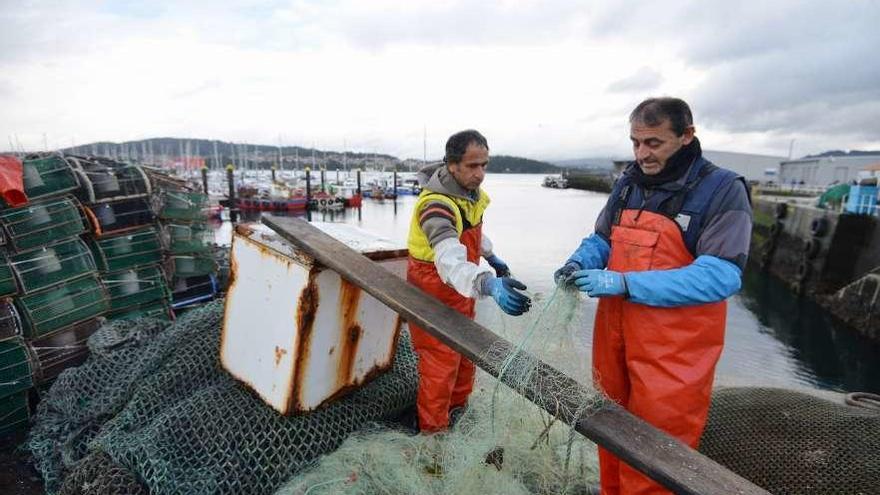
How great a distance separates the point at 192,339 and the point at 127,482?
111 cm

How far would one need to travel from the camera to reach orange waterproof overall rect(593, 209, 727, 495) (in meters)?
1.92

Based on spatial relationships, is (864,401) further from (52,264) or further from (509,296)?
(52,264)

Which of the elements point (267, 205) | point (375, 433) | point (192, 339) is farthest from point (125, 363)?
point (267, 205)

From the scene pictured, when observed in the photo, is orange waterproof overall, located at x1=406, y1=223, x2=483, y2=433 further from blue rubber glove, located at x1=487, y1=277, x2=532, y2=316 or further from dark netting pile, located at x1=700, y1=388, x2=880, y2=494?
dark netting pile, located at x1=700, y1=388, x2=880, y2=494

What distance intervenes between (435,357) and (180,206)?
15.3 ft

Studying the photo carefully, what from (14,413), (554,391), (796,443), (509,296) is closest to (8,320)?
(14,413)

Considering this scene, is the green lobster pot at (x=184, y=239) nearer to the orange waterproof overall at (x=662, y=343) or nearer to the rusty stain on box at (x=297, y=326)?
the rusty stain on box at (x=297, y=326)

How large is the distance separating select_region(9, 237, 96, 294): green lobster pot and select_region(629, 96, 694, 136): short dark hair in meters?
4.42

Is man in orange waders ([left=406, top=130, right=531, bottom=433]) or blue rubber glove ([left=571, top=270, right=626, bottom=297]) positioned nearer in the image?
blue rubber glove ([left=571, top=270, right=626, bottom=297])

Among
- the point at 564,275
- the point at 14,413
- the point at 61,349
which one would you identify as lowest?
the point at 14,413

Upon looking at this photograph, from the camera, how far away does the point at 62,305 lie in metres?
3.86

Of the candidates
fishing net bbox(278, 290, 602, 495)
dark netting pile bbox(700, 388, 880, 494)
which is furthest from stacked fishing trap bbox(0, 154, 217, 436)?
dark netting pile bbox(700, 388, 880, 494)

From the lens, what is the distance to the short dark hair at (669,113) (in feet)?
6.46

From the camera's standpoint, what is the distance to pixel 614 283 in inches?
74.3
